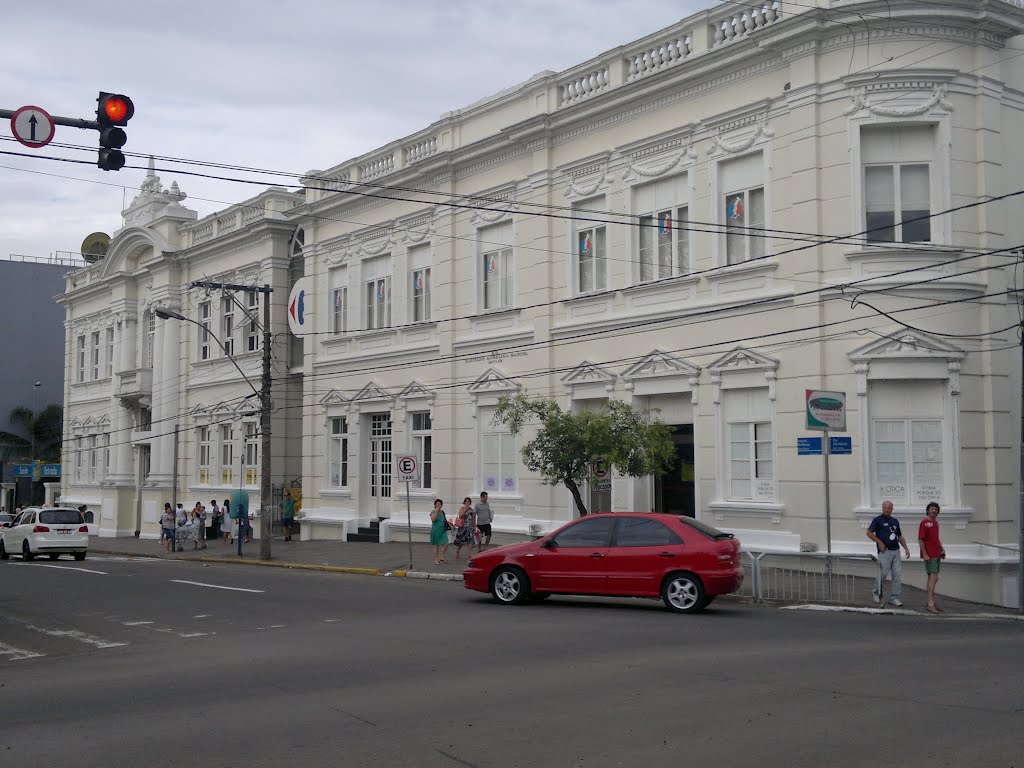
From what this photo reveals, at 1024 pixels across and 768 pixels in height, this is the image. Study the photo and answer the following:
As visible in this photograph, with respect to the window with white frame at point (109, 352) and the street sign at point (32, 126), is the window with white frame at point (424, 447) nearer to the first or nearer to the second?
the street sign at point (32, 126)

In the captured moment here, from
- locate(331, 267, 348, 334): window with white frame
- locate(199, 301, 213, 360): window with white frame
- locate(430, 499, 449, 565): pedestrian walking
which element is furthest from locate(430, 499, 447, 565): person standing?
locate(199, 301, 213, 360): window with white frame

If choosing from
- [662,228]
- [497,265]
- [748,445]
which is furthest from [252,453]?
[748,445]

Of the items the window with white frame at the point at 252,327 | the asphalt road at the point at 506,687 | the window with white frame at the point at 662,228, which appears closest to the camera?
the asphalt road at the point at 506,687

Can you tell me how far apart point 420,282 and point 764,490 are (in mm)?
13028

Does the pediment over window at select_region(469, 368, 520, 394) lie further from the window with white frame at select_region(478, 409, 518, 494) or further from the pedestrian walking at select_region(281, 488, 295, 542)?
the pedestrian walking at select_region(281, 488, 295, 542)

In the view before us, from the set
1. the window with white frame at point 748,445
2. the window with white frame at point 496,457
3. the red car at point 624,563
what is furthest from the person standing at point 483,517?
the red car at point 624,563

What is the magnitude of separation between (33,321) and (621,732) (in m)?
72.4

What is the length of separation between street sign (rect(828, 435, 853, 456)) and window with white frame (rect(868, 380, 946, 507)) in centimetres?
193

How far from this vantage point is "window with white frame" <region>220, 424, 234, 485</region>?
1566 inches

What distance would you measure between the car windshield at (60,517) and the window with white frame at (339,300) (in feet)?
30.8

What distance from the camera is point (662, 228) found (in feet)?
78.3

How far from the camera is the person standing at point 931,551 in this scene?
1725 centimetres

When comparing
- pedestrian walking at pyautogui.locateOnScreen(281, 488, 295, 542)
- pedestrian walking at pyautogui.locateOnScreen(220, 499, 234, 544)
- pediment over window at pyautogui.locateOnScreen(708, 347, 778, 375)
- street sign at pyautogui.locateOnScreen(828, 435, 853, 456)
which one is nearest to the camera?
street sign at pyautogui.locateOnScreen(828, 435, 853, 456)

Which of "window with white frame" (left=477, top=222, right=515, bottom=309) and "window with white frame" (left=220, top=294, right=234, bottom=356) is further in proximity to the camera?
"window with white frame" (left=220, top=294, right=234, bottom=356)
